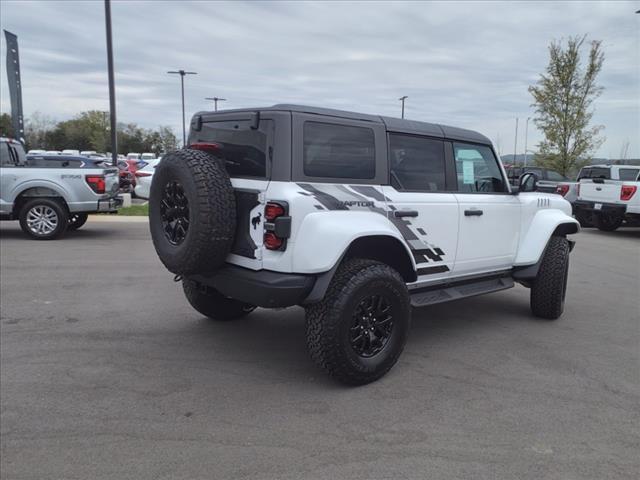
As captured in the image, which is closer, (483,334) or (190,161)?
(190,161)

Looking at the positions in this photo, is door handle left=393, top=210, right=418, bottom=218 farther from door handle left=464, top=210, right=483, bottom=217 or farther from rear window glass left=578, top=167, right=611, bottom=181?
rear window glass left=578, top=167, right=611, bottom=181

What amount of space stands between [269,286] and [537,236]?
322 centimetres

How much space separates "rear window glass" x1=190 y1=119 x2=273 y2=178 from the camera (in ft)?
12.0

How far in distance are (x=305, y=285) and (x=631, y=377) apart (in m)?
2.67

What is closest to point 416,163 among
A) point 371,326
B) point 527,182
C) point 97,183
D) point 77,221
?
point 371,326

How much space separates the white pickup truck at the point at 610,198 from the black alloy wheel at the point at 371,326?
10959mm

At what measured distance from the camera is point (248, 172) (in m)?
3.76

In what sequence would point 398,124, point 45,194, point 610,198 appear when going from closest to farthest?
point 398,124, point 45,194, point 610,198

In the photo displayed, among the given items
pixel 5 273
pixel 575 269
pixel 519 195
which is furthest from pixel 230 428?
pixel 575 269

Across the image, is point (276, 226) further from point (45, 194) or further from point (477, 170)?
point (45, 194)

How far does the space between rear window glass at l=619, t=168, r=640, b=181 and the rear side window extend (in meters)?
12.3

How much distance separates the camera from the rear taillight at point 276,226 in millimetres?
3393

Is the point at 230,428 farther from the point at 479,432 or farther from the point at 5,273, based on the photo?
the point at 5,273

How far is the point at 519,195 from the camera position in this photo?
5.43 m
